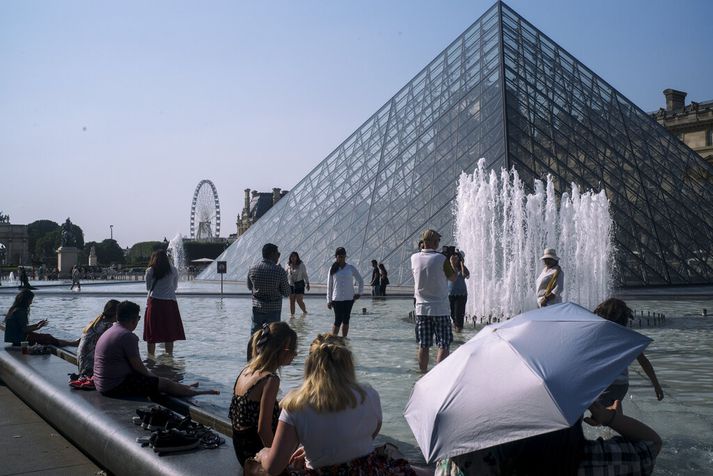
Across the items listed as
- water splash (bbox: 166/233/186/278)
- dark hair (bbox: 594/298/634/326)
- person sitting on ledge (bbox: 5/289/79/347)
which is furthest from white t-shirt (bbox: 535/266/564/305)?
water splash (bbox: 166/233/186/278)

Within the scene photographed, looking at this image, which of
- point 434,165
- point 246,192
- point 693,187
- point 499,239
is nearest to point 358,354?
point 499,239

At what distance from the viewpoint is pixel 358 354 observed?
28.2ft

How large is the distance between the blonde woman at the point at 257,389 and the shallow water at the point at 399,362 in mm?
986

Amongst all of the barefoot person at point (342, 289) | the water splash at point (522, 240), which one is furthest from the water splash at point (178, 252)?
Answer: the barefoot person at point (342, 289)

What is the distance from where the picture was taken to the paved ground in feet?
14.7

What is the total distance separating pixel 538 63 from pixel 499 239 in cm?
1165

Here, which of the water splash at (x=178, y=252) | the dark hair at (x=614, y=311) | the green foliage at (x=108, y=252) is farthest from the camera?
the green foliage at (x=108, y=252)

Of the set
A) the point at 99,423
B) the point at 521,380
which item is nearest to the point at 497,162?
the point at 99,423

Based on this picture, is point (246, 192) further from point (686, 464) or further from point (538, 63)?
point (686, 464)

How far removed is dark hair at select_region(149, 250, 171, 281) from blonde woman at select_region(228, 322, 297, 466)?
448 centimetres

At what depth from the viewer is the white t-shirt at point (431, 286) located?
258 inches

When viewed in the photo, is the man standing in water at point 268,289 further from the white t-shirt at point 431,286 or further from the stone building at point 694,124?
the stone building at point 694,124

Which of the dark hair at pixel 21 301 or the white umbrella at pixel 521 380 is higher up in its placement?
the dark hair at pixel 21 301

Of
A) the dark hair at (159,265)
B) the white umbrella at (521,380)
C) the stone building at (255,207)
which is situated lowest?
the white umbrella at (521,380)
